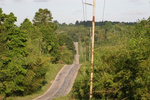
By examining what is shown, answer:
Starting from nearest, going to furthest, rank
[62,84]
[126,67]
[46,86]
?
1. [126,67]
2. [46,86]
3. [62,84]

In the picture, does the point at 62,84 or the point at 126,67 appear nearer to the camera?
the point at 126,67

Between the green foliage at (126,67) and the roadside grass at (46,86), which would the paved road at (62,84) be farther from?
the green foliage at (126,67)

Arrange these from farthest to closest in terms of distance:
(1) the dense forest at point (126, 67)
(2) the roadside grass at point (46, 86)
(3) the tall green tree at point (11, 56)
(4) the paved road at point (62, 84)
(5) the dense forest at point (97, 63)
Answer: (4) the paved road at point (62, 84) → (2) the roadside grass at point (46, 86) → (3) the tall green tree at point (11, 56) → (5) the dense forest at point (97, 63) → (1) the dense forest at point (126, 67)

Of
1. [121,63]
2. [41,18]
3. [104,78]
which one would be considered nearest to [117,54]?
[121,63]

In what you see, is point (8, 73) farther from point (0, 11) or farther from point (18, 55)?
point (0, 11)

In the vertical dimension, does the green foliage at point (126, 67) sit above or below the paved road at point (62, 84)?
above

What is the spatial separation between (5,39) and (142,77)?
25374 millimetres

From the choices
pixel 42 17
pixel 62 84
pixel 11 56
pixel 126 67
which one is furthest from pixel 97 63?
pixel 42 17

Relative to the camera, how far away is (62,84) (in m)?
51.5

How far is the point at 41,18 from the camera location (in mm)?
79438

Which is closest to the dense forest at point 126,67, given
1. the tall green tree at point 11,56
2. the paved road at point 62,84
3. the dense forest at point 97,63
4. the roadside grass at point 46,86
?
the dense forest at point 97,63

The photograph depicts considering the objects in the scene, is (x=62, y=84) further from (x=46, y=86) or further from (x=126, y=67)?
(x=126, y=67)

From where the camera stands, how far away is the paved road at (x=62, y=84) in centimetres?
4240

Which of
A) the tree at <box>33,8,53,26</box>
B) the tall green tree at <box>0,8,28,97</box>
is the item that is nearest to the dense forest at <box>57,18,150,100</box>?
the tall green tree at <box>0,8,28,97</box>
